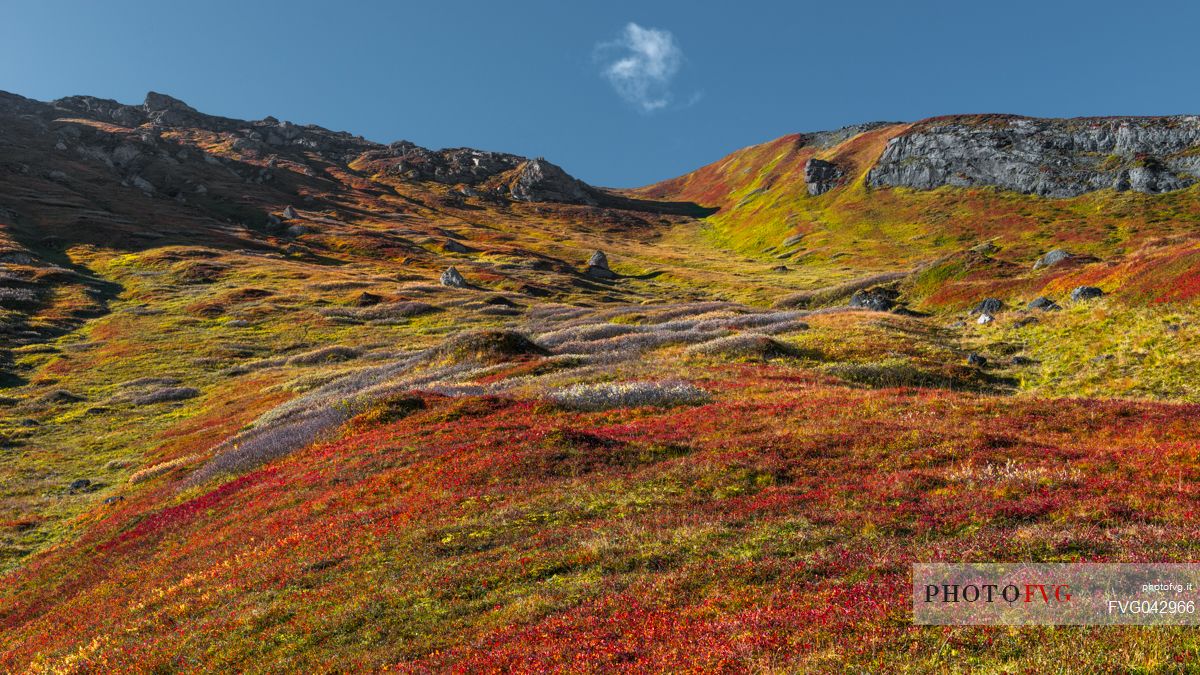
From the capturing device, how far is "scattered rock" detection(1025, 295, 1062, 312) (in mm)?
43853

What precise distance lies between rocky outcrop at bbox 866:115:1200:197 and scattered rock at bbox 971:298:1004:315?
115 meters

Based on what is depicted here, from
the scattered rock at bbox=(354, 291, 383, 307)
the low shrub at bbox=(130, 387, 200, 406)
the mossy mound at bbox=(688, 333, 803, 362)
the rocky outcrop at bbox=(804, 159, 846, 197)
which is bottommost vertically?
the low shrub at bbox=(130, 387, 200, 406)

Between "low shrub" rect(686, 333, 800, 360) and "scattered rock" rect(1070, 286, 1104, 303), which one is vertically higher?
"scattered rock" rect(1070, 286, 1104, 303)

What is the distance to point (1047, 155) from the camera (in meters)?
149

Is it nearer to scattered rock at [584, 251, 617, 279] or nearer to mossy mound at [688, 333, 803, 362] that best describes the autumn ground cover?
mossy mound at [688, 333, 803, 362]

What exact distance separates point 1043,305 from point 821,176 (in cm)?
15724

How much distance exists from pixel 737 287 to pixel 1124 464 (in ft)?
305

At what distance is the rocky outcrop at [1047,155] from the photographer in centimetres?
13312

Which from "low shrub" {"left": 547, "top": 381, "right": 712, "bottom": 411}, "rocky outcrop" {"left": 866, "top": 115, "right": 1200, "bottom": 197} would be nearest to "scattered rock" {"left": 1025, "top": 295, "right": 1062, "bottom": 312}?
"low shrub" {"left": 547, "top": 381, "right": 712, "bottom": 411}

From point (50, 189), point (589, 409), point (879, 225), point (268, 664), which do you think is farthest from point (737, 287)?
point (50, 189)

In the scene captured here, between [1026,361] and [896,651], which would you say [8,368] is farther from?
[1026,361]

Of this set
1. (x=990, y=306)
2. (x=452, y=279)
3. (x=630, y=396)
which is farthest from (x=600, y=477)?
(x=452, y=279)

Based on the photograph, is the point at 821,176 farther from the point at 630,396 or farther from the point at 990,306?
the point at 630,396

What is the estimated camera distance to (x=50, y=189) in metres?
149
